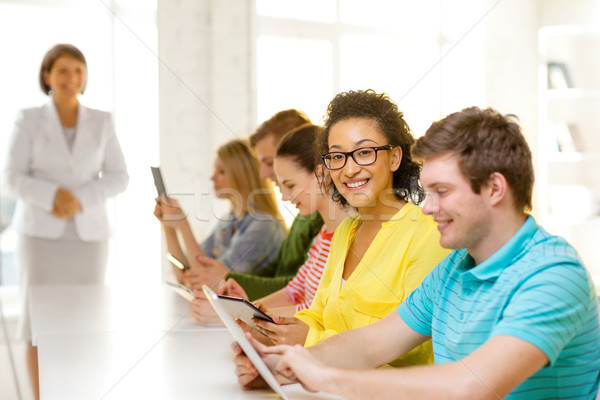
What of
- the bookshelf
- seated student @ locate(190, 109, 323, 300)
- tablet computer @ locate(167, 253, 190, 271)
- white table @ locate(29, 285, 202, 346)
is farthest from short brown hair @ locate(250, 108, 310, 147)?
the bookshelf

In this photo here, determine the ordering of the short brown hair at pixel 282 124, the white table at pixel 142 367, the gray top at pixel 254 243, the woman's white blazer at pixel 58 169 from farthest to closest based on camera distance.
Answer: the woman's white blazer at pixel 58 169
the gray top at pixel 254 243
the short brown hair at pixel 282 124
the white table at pixel 142 367

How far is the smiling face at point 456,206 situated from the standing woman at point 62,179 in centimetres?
192

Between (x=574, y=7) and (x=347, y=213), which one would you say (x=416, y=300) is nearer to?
(x=347, y=213)

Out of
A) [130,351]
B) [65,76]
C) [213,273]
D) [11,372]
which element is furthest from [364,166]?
[11,372]

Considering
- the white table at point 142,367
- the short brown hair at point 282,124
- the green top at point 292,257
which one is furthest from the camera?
the short brown hair at point 282,124

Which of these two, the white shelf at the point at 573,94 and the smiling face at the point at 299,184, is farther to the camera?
the white shelf at the point at 573,94

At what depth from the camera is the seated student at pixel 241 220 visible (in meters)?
2.23

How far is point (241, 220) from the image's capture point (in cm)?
233

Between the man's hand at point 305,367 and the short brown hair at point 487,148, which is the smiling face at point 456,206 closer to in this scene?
the short brown hair at point 487,148

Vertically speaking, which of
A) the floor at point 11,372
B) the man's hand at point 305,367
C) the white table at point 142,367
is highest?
the man's hand at point 305,367

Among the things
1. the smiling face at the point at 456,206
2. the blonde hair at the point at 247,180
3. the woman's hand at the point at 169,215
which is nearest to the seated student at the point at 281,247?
the blonde hair at the point at 247,180

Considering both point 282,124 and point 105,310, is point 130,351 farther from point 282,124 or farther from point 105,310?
point 282,124

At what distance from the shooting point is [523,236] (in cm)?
84

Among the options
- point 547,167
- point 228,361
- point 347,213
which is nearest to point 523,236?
point 228,361
